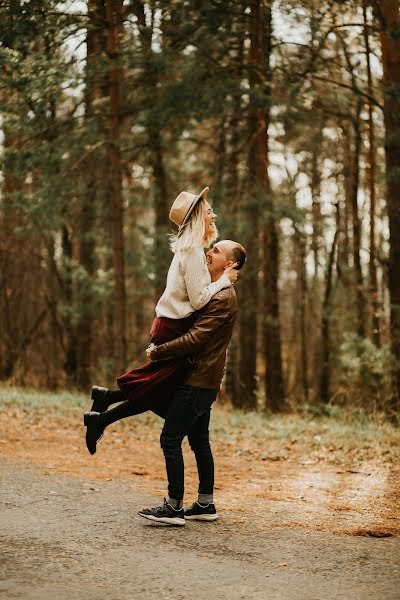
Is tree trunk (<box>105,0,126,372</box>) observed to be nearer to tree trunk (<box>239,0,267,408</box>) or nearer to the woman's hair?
tree trunk (<box>239,0,267,408</box>)

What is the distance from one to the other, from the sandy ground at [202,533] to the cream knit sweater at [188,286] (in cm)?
155

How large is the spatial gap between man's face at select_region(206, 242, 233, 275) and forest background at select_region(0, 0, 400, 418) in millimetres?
8837

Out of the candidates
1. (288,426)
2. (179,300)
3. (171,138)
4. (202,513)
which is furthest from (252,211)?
(202,513)

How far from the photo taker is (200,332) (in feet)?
18.0

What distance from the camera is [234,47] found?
16328mm

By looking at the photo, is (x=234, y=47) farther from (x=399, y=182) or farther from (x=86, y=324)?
(x=86, y=324)

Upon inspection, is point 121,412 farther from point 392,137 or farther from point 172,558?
point 392,137

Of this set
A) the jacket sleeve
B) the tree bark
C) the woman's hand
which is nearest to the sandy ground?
the jacket sleeve

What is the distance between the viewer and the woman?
5.53 m

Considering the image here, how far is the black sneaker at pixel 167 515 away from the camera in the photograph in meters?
5.57

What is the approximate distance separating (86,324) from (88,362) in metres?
1.04

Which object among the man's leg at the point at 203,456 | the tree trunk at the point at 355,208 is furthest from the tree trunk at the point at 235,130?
the man's leg at the point at 203,456

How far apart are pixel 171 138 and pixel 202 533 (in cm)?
1516

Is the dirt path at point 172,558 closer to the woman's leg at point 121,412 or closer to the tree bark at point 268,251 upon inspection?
the woman's leg at point 121,412
